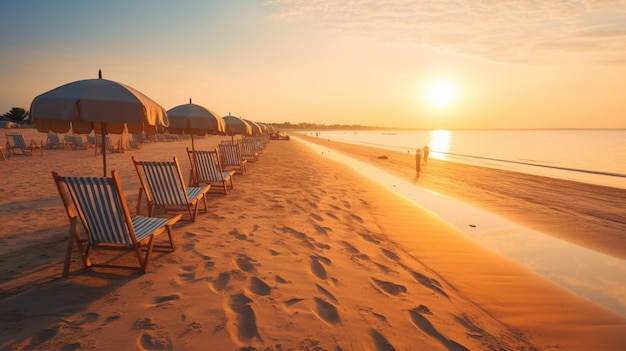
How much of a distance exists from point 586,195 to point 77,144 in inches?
973

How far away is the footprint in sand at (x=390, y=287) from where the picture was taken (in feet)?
11.3

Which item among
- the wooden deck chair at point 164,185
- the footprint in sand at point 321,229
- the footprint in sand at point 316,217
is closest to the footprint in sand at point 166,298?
the wooden deck chair at point 164,185

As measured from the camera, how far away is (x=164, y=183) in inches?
208

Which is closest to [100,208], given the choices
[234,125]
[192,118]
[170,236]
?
[170,236]

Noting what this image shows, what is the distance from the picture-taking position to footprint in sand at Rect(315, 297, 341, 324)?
9.34 ft

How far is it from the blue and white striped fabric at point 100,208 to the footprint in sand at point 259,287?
54.7 inches

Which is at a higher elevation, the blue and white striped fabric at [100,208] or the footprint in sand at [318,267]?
the blue and white striped fabric at [100,208]

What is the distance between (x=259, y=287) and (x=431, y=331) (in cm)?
171

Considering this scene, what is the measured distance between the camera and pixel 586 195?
11367 millimetres

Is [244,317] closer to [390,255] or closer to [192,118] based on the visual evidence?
[390,255]

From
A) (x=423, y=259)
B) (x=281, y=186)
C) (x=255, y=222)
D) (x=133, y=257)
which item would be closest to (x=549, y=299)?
(x=423, y=259)

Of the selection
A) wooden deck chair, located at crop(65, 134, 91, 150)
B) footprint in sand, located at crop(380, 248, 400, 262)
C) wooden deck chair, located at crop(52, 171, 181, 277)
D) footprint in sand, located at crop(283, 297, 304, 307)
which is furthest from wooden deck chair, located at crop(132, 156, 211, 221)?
wooden deck chair, located at crop(65, 134, 91, 150)

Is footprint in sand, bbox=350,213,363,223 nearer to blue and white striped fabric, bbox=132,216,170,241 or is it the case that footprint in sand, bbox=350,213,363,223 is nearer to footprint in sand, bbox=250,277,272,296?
footprint in sand, bbox=250,277,272,296

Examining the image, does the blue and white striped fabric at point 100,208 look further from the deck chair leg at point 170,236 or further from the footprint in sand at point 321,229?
the footprint in sand at point 321,229
